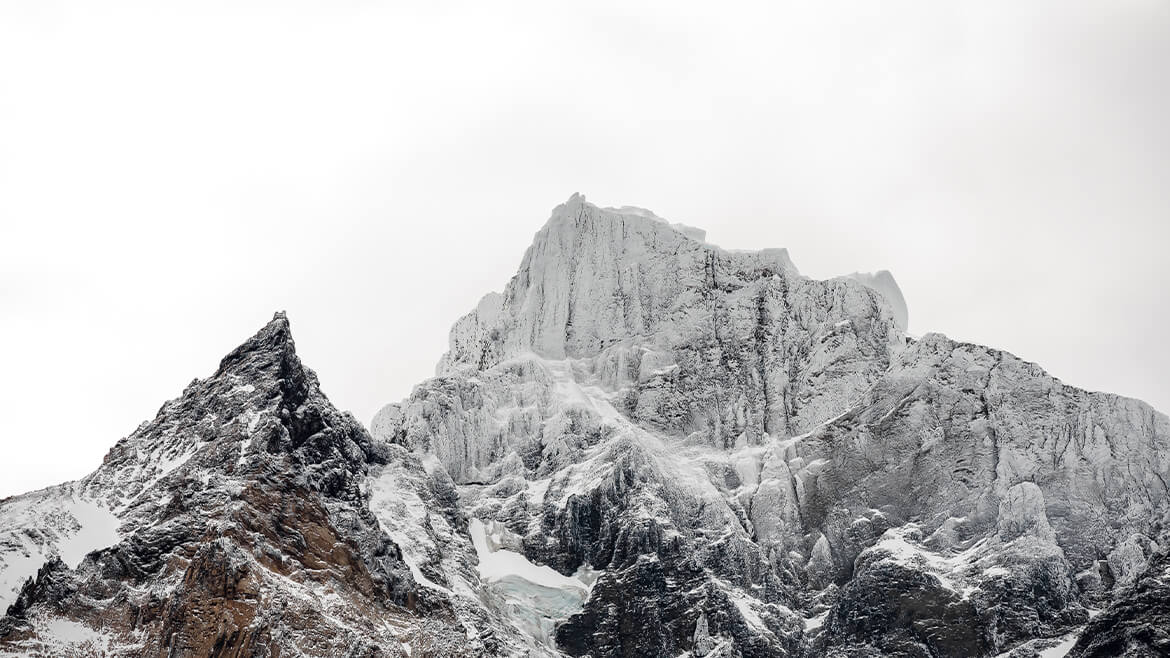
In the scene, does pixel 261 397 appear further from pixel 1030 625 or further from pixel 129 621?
pixel 1030 625

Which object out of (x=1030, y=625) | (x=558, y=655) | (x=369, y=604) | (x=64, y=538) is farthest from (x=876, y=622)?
(x=64, y=538)

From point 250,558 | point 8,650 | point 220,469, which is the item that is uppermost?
point 220,469

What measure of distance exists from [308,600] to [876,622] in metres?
71.1

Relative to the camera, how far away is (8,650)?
156m

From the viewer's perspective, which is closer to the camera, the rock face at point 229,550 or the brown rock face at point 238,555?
the brown rock face at point 238,555

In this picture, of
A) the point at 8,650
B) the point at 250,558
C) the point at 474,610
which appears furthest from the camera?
the point at 474,610

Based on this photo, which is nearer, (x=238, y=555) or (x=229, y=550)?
(x=229, y=550)

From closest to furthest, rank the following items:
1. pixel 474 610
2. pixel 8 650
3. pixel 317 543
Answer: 1. pixel 8 650
2. pixel 317 543
3. pixel 474 610

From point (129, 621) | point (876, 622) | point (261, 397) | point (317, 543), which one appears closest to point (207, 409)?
point (261, 397)

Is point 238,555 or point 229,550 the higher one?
point 229,550

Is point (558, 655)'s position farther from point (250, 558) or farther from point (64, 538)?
point (64, 538)

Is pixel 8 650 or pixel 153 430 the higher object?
pixel 153 430

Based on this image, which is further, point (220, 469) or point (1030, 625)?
point (1030, 625)

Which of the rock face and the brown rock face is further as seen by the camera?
the rock face
